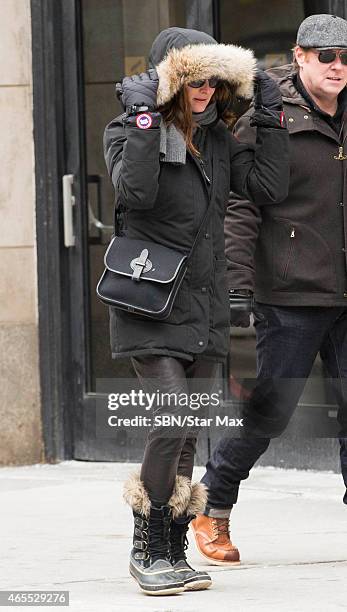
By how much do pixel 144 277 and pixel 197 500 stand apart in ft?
2.64

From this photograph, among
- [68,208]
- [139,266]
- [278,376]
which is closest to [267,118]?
[139,266]

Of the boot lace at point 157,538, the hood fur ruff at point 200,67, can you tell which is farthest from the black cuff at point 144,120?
the boot lace at point 157,538

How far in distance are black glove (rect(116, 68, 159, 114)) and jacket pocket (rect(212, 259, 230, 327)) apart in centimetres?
60

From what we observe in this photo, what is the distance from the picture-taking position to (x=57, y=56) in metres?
8.23

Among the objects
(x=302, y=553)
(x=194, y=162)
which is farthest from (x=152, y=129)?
(x=302, y=553)

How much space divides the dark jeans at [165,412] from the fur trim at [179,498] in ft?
0.07

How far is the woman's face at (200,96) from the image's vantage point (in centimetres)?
496

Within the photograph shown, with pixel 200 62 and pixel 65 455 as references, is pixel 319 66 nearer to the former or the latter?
pixel 200 62

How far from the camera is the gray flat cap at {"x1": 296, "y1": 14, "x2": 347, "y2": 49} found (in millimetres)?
5332

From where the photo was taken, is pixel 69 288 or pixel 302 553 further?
pixel 69 288

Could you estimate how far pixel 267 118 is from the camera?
507 cm

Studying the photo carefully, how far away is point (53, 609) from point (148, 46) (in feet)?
13.5

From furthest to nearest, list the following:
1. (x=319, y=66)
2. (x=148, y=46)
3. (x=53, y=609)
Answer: (x=148, y=46), (x=319, y=66), (x=53, y=609)

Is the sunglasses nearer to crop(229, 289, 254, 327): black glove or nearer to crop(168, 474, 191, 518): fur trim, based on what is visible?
crop(229, 289, 254, 327): black glove
